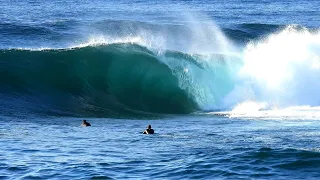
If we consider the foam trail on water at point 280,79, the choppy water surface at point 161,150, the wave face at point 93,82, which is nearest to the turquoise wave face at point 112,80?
the wave face at point 93,82

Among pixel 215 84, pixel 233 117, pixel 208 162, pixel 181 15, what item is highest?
pixel 181 15

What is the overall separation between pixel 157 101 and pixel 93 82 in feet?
8.45

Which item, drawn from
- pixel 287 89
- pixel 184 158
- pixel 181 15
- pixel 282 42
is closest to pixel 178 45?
pixel 282 42

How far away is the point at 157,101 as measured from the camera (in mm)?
28531

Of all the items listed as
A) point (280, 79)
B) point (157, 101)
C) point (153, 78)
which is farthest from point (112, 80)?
point (280, 79)

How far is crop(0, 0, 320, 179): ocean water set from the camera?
16172 mm

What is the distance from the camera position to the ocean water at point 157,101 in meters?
16.2

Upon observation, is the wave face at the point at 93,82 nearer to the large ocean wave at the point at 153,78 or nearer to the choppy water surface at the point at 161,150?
the large ocean wave at the point at 153,78

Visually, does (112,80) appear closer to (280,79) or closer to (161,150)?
(280,79)

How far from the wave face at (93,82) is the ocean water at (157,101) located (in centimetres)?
4

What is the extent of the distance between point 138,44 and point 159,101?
4.30m

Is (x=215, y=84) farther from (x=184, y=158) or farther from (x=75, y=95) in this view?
(x=184, y=158)

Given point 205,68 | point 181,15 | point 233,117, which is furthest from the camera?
point 181,15

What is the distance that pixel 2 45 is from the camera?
4088cm
